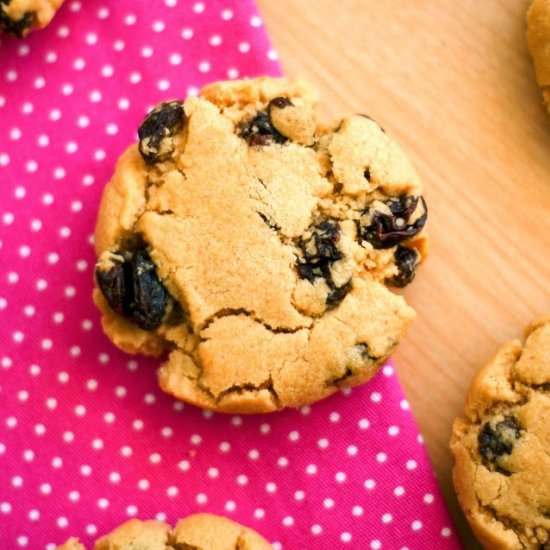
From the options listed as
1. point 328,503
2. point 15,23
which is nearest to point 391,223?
point 328,503

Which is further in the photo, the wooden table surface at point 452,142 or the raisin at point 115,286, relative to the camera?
the wooden table surface at point 452,142

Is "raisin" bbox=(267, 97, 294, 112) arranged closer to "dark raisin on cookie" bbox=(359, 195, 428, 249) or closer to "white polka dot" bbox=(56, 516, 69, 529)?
"dark raisin on cookie" bbox=(359, 195, 428, 249)

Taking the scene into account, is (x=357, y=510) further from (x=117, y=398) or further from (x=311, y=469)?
(x=117, y=398)

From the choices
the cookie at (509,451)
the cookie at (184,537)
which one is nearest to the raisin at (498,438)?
the cookie at (509,451)

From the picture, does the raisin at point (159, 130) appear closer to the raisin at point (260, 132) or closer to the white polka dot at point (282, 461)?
the raisin at point (260, 132)

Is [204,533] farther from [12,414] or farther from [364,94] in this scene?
[364,94]

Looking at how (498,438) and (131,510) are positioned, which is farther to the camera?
(131,510)

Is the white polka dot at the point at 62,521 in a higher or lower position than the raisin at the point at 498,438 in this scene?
lower

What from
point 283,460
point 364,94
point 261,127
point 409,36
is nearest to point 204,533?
point 283,460
